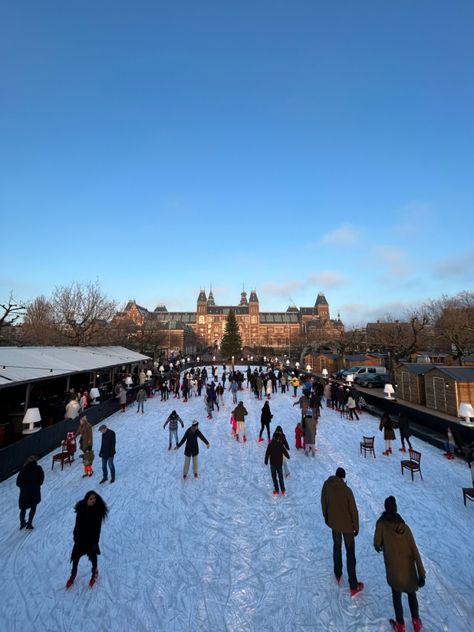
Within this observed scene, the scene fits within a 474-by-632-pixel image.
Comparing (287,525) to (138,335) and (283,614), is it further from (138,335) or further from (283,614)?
(138,335)

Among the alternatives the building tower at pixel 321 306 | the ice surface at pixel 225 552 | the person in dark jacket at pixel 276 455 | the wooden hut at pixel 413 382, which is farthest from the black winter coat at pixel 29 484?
the building tower at pixel 321 306

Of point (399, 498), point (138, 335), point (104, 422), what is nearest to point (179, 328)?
point (138, 335)

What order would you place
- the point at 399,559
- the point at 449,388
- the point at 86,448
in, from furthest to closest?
the point at 449,388
the point at 86,448
the point at 399,559

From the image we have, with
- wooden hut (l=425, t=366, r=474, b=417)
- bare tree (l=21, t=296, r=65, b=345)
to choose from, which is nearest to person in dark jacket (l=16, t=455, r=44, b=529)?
wooden hut (l=425, t=366, r=474, b=417)

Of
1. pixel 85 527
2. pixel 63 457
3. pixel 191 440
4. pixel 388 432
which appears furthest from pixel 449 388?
pixel 85 527

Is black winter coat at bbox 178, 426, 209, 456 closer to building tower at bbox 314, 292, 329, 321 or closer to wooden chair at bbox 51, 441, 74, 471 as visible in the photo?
wooden chair at bbox 51, 441, 74, 471

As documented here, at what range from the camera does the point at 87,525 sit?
4703 millimetres

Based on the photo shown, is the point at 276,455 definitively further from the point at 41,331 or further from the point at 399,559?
the point at 41,331

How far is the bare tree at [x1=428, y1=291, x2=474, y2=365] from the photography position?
30391mm

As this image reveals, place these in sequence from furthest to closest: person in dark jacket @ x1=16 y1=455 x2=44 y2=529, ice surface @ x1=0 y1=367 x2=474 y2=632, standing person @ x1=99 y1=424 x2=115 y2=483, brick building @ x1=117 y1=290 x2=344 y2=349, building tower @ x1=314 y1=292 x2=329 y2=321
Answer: brick building @ x1=117 y1=290 x2=344 y2=349 → building tower @ x1=314 y1=292 x2=329 y2=321 → standing person @ x1=99 y1=424 x2=115 y2=483 → person in dark jacket @ x1=16 y1=455 x2=44 y2=529 → ice surface @ x1=0 y1=367 x2=474 y2=632

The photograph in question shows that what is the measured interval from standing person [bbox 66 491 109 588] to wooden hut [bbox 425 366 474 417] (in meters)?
17.4

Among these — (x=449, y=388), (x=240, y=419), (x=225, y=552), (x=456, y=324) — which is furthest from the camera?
(x=456, y=324)

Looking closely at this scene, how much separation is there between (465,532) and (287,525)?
11.6 ft

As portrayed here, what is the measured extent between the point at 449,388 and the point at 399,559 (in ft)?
52.3
